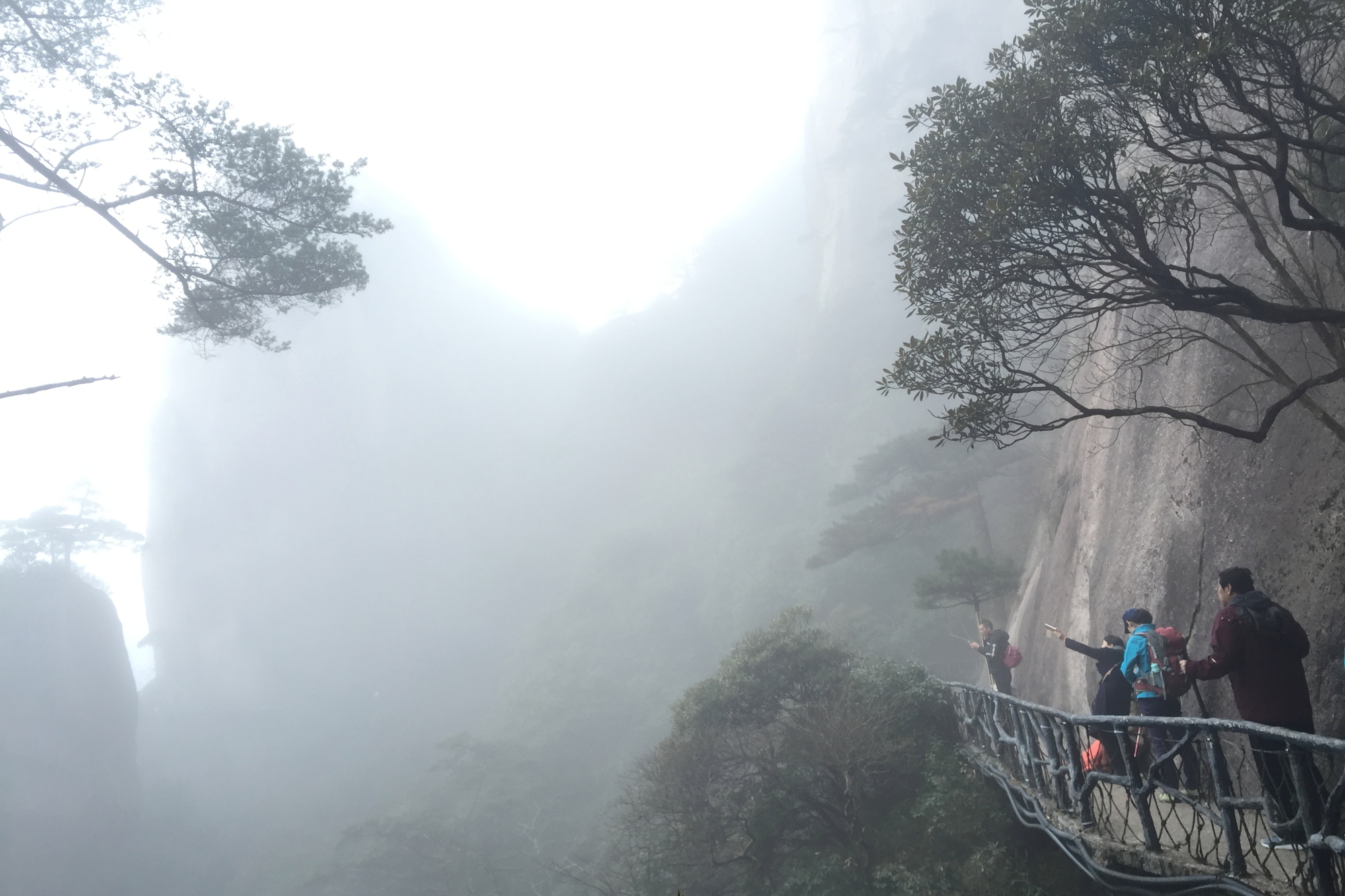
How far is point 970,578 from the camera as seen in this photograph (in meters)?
17.0

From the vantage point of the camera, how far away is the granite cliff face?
5898 millimetres

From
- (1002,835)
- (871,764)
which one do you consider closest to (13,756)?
(871,764)

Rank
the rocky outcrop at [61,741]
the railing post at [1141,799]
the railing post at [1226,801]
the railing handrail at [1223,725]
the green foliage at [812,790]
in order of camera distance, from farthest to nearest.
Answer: the rocky outcrop at [61,741]
the green foliage at [812,790]
the railing post at [1141,799]
the railing post at [1226,801]
the railing handrail at [1223,725]

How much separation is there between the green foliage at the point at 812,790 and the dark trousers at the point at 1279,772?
12.8ft

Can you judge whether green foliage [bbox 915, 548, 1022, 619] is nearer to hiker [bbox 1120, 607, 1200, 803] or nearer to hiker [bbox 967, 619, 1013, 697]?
hiker [bbox 967, 619, 1013, 697]

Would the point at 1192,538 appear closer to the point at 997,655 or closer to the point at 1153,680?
the point at 1153,680

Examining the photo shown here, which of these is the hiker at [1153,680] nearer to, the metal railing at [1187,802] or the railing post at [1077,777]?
the metal railing at [1187,802]

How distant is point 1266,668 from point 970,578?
1347 centimetres

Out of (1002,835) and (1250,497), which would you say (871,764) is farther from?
(1250,497)

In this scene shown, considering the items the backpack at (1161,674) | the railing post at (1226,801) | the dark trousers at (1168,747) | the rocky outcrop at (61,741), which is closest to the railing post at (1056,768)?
the dark trousers at (1168,747)

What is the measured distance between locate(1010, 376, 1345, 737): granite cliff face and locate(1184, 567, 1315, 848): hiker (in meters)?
2.00

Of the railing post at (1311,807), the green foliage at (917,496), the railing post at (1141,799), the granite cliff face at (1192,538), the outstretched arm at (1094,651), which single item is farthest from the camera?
the green foliage at (917,496)

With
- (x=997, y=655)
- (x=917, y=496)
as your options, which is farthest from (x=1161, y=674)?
(x=917, y=496)

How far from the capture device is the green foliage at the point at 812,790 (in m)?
8.50
